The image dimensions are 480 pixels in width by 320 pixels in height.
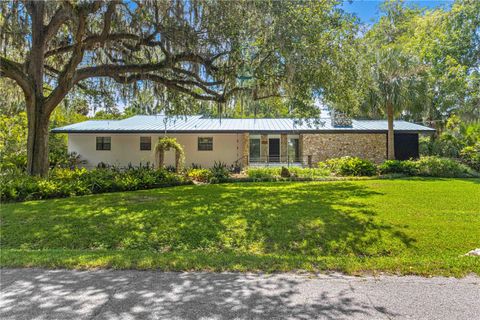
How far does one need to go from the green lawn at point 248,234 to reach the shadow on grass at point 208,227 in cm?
2

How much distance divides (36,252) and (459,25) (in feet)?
78.9

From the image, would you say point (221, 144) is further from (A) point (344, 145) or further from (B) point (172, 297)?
(B) point (172, 297)

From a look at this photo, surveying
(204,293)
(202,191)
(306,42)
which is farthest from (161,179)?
(204,293)

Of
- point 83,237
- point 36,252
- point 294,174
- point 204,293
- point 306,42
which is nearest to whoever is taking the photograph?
point 204,293

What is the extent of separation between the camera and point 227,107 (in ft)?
42.5

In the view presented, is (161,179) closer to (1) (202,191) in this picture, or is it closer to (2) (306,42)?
(1) (202,191)

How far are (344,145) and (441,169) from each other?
608cm

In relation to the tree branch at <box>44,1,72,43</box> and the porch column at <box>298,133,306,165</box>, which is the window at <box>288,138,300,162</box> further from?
the tree branch at <box>44,1,72,43</box>

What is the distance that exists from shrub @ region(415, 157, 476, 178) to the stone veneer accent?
4.49 meters

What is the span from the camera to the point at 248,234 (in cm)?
554

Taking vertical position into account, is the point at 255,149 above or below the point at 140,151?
above

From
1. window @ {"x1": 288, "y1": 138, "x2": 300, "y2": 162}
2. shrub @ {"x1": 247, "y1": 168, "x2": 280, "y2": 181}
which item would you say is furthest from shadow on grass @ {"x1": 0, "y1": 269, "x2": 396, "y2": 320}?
window @ {"x1": 288, "y1": 138, "x2": 300, "y2": 162}

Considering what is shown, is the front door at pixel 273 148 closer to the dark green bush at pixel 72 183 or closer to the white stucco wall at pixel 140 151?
the white stucco wall at pixel 140 151

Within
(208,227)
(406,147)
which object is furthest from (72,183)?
(406,147)
